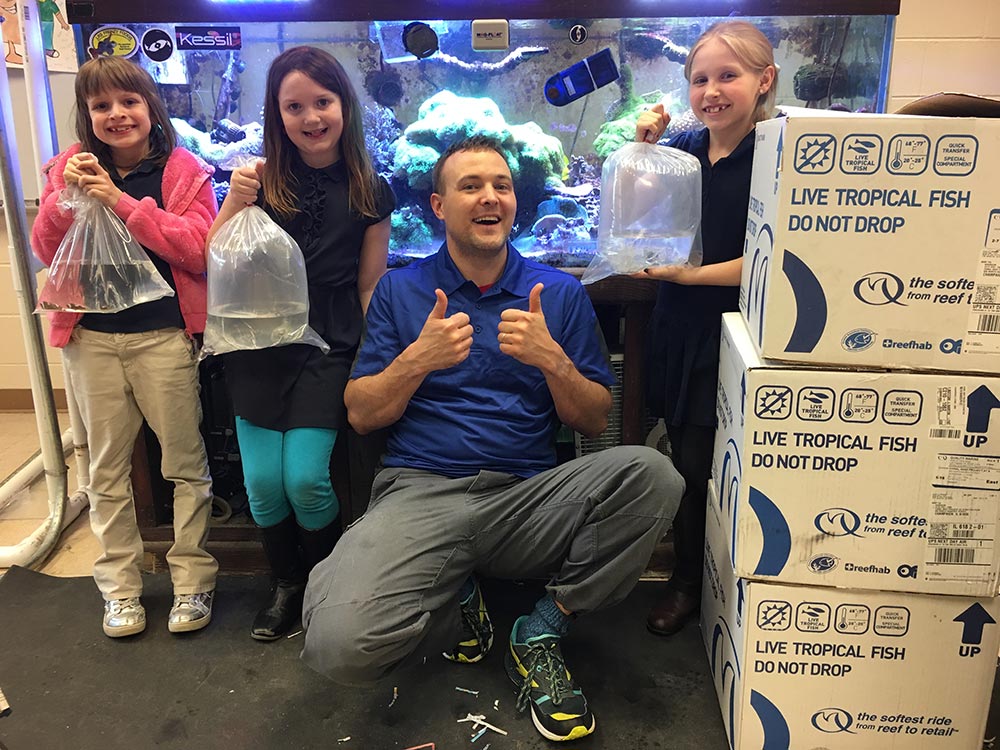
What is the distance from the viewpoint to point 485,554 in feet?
5.38

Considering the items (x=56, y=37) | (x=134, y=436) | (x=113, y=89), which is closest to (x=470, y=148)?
(x=113, y=89)

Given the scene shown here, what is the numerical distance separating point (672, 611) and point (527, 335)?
84 cm

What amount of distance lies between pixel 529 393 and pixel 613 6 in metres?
1.07

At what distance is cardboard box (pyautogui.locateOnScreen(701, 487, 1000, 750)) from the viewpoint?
4.43ft

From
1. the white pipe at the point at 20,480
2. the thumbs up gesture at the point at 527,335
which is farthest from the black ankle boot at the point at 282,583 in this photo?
the white pipe at the point at 20,480

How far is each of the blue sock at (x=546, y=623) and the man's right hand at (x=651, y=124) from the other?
42.7 inches

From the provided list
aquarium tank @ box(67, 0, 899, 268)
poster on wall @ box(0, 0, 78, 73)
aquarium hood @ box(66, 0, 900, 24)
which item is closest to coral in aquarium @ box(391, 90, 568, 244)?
aquarium tank @ box(67, 0, 899, 268)

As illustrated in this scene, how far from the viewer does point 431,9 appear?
200cm

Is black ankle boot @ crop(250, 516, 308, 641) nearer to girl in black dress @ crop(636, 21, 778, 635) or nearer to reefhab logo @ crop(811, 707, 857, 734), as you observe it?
girl in black dress @ crop(636, 21, 778, 635)

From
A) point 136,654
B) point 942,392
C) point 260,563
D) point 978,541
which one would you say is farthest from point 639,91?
point 136,654

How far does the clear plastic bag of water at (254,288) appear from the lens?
1736mm

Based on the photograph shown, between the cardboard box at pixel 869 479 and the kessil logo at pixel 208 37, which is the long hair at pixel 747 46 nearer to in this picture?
the cardboard box at pixel 869 479

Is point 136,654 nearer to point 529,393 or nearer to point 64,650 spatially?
point 64,650

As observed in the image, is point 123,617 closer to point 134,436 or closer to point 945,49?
point 134,436
